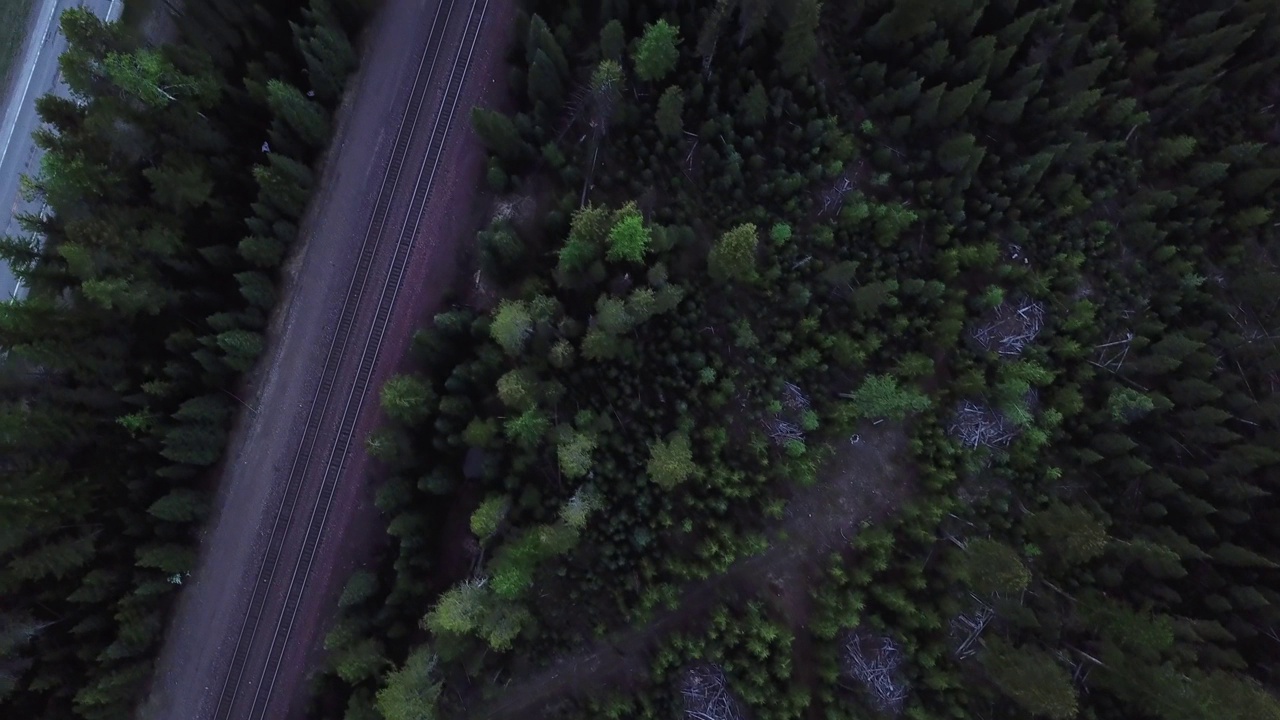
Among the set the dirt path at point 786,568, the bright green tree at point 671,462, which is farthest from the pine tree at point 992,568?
the bright green tree at point 671,462

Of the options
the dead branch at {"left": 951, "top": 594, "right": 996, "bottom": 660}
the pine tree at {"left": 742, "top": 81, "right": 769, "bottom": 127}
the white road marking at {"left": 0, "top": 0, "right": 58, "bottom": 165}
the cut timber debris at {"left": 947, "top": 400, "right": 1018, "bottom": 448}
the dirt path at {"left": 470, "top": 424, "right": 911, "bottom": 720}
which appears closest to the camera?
the pine tree at {"left": 742, "top": 81, "right": 769, "bottom": 127}

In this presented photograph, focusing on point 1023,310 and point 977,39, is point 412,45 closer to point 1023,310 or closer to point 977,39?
point 977,39

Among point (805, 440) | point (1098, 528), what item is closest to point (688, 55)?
point (805, 440)

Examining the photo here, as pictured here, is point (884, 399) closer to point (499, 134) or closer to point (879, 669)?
point (879, 669)

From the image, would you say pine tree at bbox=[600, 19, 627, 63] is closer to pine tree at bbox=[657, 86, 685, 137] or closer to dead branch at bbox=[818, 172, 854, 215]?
pine tree at bbox=[657, 86, 685, 137]

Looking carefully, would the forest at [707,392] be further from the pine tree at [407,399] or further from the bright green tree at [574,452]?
the pine tree at [407,399]


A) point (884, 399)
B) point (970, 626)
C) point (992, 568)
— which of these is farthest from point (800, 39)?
point (970, 626)

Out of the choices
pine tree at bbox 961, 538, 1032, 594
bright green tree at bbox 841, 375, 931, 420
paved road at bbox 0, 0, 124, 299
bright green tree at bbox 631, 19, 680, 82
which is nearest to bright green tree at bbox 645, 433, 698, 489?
bright green tree at bbox 841, 375, 931, 420
